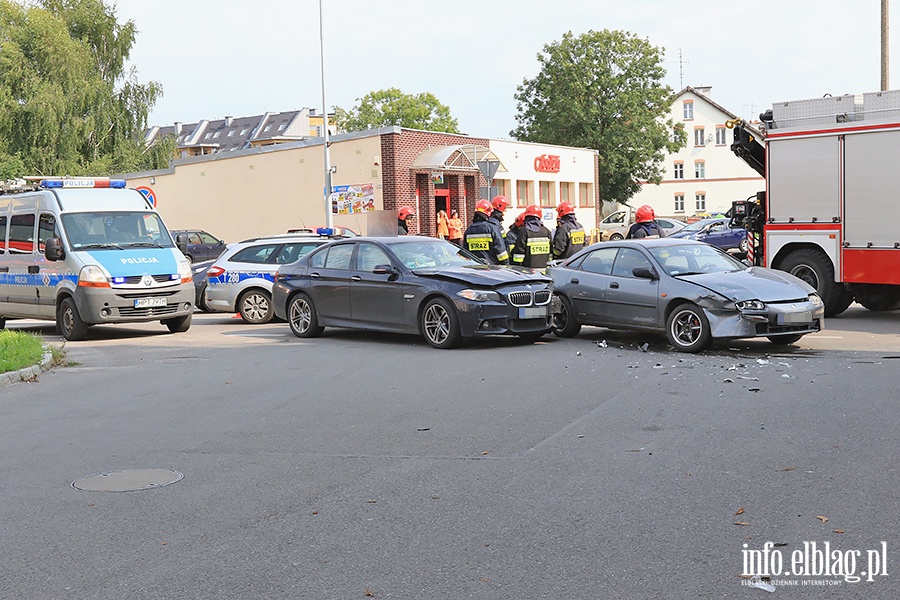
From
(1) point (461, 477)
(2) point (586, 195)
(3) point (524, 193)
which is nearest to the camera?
(1) point (461, 477)

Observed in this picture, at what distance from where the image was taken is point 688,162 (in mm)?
85062

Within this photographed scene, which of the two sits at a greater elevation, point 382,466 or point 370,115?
point 370,115

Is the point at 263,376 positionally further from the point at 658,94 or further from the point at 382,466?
the point at 658,94

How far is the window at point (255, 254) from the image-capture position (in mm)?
18578

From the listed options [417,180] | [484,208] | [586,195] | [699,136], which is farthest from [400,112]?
[484,208]

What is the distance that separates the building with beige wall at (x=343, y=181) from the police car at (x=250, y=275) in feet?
55.3

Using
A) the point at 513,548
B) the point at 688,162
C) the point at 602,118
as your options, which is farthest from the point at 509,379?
the point at 688,162

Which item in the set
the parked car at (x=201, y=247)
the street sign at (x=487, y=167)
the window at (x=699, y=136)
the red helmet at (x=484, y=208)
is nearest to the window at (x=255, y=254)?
the red helmet at (x=484, y=208)

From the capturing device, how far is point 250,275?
60.2 feet

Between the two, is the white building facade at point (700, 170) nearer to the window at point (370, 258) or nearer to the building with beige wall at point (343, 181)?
the building with beige wall at point (343, 181)

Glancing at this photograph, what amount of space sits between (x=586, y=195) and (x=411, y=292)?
3944 centimetres

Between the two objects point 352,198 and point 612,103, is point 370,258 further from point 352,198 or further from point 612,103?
point 612,103

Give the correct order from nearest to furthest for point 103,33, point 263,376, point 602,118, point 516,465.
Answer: point 516,465
point 263,376
point 103,33
point 602,118

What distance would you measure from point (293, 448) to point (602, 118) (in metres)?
62.4
